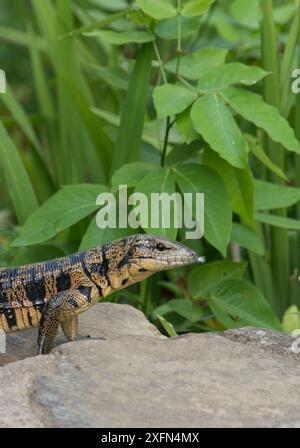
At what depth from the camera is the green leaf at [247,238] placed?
582 cm

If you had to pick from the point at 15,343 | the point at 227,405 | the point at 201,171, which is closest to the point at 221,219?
the point at 201,171

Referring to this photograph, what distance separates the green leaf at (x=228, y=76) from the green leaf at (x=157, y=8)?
1.34 feet

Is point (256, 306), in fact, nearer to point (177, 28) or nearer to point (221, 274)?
point (221, 274)

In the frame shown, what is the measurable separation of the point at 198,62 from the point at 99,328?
5.85 feet

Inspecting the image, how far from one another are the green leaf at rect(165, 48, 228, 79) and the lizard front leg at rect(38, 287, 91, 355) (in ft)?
5.63

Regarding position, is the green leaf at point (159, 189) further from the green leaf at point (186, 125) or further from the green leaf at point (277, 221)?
the green leaf at point (277, 221)

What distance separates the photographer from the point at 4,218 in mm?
6707

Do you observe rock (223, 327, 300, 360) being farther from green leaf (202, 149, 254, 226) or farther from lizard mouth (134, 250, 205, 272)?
green leaf (202, 149, 254, 226)

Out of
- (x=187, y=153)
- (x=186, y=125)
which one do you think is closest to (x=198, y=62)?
(x=187, y=153)

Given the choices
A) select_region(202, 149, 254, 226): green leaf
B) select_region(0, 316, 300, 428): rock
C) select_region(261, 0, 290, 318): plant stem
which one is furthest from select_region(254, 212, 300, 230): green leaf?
select_region(0, 316, 300, 428): rock

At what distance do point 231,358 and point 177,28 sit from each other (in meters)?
2.30

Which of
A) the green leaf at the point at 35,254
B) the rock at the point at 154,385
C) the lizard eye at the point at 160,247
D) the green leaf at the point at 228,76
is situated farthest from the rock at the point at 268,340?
the green leaf at the point at 35,254
